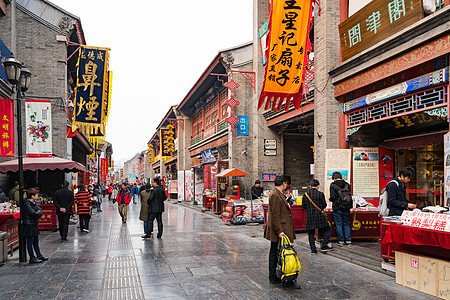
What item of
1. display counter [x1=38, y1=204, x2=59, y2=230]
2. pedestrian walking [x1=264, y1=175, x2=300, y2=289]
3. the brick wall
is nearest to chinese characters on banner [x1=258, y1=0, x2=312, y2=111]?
the brick wall

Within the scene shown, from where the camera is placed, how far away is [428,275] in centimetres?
549

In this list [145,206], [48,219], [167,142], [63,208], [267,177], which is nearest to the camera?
[63,208]

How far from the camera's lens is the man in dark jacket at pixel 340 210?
8516 millimetres

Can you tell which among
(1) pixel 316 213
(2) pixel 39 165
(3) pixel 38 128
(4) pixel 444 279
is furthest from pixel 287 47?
(2) pixel 39 165

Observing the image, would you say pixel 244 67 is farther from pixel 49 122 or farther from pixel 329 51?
pixel 49 122

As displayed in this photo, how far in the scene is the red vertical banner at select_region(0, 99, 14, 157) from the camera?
10.3 metres

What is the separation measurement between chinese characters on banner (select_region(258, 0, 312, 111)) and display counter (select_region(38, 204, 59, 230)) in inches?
331

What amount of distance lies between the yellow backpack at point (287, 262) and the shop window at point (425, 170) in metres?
6.25

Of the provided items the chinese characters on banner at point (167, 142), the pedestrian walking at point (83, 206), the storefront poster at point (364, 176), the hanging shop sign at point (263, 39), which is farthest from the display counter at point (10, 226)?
the chinese characters on banner at point (167, 142)

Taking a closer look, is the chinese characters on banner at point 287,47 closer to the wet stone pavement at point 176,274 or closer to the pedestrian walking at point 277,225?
the wet stone pavement at point 176,274

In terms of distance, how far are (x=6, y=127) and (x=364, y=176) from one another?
1043 cm

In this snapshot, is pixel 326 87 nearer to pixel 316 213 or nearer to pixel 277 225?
pixel 316 213

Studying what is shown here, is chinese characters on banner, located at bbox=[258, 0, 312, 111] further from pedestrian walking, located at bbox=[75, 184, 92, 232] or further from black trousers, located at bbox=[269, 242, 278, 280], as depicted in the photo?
pedestrian walking, located at bbox=[75, 184, 92, 232]

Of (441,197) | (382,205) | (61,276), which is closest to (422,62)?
(382,205)
